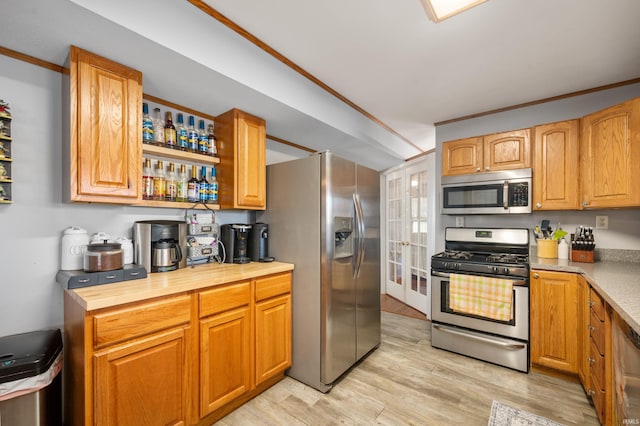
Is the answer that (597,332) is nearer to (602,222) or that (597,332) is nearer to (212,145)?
(602,222)

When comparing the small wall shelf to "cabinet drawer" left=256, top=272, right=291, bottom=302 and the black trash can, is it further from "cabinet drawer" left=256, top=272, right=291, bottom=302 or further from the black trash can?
"cabinet drawer" left=256, top=272, right=291, bottom=302

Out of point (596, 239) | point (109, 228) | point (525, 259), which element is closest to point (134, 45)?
point (109, 228)

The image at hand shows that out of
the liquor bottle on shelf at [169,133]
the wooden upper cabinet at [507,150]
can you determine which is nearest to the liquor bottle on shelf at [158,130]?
the liquor bottle on shelf at [169,133]

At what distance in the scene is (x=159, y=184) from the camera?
2.03 metres

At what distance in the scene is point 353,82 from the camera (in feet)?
8.13

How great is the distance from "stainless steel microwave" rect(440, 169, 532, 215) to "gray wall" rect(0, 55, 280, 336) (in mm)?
3254

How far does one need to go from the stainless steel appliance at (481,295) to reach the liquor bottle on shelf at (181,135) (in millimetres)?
2497

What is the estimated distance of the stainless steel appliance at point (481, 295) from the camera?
7.74ft

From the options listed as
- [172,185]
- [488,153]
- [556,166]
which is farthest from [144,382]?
[556,166]

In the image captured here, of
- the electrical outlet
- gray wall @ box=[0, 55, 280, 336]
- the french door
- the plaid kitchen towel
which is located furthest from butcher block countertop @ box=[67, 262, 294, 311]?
the electrical outlet

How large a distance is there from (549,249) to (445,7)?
231cm

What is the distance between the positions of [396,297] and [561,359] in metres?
2.40

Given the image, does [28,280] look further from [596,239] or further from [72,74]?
[596,239]

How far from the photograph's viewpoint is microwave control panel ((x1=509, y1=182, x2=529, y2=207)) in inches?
106
